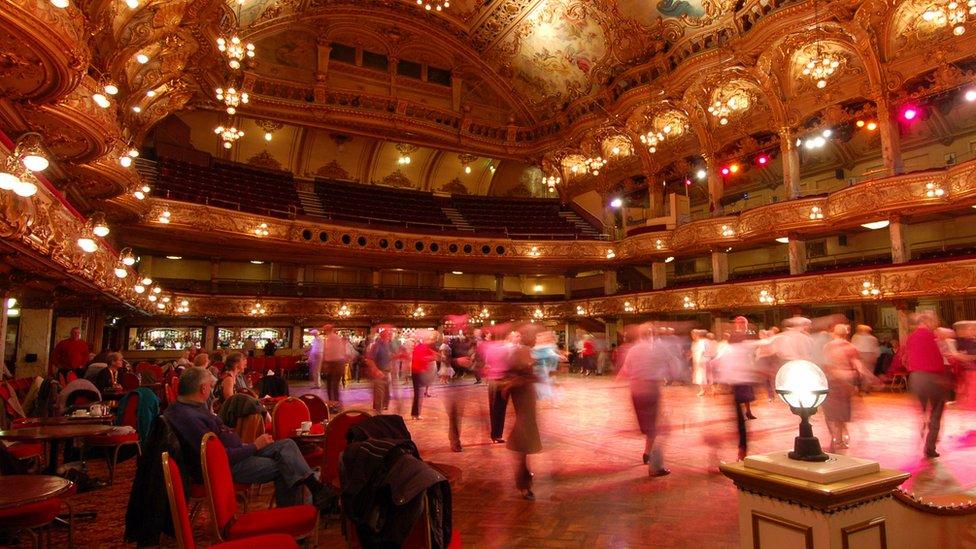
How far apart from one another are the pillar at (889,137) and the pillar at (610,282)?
1110 centimetres

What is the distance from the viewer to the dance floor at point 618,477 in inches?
145

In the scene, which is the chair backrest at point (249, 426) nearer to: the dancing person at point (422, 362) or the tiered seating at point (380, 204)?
the dancing person at point (422, 362)

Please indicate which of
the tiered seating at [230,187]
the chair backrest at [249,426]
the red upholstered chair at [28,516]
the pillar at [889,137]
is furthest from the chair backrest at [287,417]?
the pillar at [889,137]

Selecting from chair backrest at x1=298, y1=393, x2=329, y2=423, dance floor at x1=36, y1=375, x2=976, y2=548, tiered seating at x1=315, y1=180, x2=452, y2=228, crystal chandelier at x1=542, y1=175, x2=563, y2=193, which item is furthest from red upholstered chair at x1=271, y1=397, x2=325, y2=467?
crystal chandelier at x1=542, y1=175, x2=563, y2=193

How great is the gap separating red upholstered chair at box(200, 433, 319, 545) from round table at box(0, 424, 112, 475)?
7.81 feet

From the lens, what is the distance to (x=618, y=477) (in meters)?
5.11

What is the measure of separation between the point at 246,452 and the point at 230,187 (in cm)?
1965

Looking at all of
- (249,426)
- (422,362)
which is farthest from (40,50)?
(422,362)

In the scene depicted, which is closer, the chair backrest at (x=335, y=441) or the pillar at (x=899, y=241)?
the chair backrest at (x=335, y=441)

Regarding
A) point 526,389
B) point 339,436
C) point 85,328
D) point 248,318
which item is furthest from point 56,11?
point 248,318

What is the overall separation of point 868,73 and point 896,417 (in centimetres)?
1159

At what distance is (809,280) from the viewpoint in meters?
15.9

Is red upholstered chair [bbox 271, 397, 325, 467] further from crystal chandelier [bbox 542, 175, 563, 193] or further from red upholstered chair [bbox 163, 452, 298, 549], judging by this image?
crystal chandelier [bbox 542, 175, 563, 193]

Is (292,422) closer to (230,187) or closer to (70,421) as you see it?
(70,421)
